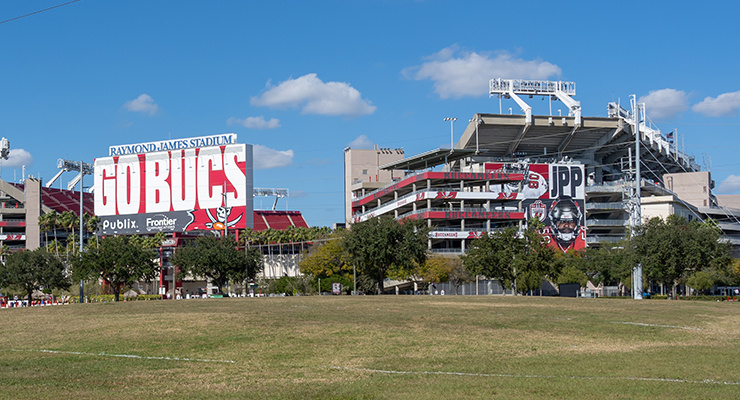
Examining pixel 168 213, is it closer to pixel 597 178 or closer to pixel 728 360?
pixel 597 178

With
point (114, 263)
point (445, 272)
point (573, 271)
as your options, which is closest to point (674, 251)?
point (573, 271)

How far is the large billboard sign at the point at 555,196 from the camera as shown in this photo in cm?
15588

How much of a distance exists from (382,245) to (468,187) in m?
75.7

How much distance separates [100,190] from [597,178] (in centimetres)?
10755

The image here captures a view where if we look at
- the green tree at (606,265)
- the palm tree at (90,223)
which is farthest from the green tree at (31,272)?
the green tree at (606,265)

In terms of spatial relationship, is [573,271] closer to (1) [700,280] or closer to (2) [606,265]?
(2) [606,265]

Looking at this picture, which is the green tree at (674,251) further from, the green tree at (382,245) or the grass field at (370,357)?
the grass field at (370,357)

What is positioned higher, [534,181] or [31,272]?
[534,181]

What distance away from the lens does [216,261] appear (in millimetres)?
103125

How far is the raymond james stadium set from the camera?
15362 cm

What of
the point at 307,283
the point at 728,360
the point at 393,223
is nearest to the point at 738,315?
the point at 728,360

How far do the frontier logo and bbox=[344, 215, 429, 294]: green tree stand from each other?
276 ft

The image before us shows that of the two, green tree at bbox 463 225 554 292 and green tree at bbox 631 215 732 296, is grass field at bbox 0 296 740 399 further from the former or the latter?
green tree at bbox 463 225 554 292

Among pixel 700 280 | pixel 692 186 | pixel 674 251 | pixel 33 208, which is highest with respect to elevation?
pixel 692 186
